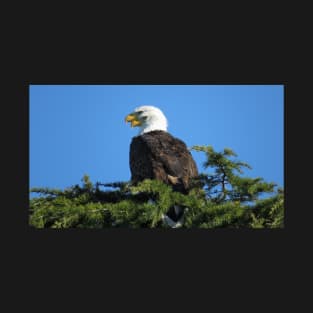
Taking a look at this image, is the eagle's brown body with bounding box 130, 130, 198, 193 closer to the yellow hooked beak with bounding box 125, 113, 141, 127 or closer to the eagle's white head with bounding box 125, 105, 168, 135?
the eagle's white head with bounding box 125, 105, 168, 135

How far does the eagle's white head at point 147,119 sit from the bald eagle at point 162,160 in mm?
107

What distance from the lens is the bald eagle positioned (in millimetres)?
6351

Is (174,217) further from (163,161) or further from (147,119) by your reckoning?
(147,119)

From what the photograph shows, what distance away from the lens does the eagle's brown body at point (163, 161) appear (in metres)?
6.37

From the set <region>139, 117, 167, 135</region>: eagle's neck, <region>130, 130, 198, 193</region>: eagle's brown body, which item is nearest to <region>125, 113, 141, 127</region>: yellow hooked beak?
<region>139, 117, 167, 135</region>: eagle's neck

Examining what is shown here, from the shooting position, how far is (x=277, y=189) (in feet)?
18.6

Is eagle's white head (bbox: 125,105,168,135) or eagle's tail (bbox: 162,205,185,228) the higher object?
eagle's white head (bbox: 125,105,168,135)

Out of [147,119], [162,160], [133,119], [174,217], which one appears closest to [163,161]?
[162,160]

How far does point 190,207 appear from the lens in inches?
221

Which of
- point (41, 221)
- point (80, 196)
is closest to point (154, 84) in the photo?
point (80, 196)

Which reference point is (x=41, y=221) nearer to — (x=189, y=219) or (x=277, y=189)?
(x=189, y=219)

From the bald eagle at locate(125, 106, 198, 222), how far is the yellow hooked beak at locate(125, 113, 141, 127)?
0.97ft

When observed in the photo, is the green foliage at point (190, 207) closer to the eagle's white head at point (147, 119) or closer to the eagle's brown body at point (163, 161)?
the eagle's brown body at point (163, 161)

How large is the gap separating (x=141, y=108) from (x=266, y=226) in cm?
307
